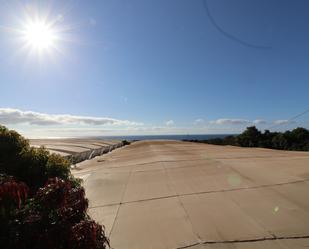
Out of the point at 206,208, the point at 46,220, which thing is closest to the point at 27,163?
the point at 46,220

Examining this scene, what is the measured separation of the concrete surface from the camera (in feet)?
15.7

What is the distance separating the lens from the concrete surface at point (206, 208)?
188 inches

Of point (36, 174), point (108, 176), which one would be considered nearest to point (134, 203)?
point (36, 174)

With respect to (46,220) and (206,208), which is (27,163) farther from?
(206,208)

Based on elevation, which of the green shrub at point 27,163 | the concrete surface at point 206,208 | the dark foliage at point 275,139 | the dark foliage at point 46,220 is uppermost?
the dark foliage at point 275,139

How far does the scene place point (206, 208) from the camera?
6.40 metres

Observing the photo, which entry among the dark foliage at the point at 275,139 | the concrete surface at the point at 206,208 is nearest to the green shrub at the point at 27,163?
the concrete surface at the point at 206,208

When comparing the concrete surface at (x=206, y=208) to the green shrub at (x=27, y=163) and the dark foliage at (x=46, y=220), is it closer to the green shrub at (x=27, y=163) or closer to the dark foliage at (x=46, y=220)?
the green shrub at (x=27, y=163)

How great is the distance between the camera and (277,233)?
4.86 metres

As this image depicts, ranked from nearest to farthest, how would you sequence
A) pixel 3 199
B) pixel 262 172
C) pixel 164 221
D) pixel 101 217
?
1. pixel 3 199
2. pixel 164 221
3. pixel 101 217
4. pixel 262 172

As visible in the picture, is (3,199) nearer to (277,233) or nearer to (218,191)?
(277,233)

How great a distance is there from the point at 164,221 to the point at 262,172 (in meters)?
5.83

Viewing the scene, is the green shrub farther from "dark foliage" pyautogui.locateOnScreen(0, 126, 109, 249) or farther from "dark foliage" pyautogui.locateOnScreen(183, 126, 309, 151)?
"dark foliage" pyautogui.locateOnScreen(183, 126, 309, 151)

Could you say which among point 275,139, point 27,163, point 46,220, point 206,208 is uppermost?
point 275,139
